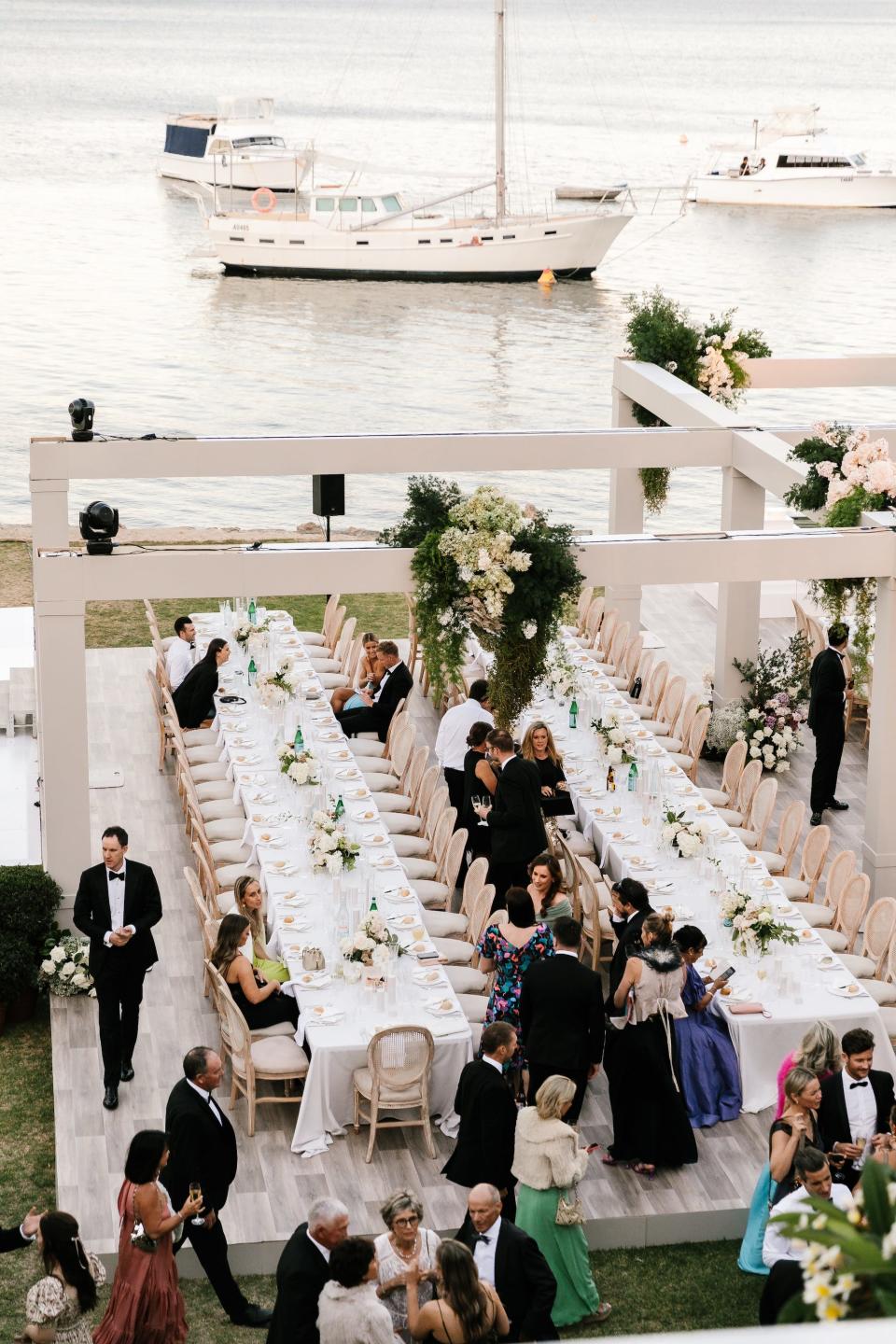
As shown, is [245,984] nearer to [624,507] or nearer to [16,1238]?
[16,1238]

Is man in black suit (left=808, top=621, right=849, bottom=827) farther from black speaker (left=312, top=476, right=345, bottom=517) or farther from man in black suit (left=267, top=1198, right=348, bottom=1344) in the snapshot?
man in black suit (left=267, top=1198, right=348, bottom=1344)

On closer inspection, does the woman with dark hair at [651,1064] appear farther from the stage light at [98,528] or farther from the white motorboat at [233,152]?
the white motorboat at [233,152]

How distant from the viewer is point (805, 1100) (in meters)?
7.84

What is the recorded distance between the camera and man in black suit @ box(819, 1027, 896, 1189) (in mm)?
8062

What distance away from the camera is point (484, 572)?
11.3 meters

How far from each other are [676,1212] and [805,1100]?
1.24 metres

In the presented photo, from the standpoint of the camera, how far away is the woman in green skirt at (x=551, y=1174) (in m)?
7.48

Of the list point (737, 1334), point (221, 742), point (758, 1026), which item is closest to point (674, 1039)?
point (758, 1026)

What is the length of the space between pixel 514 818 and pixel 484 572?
1.54m

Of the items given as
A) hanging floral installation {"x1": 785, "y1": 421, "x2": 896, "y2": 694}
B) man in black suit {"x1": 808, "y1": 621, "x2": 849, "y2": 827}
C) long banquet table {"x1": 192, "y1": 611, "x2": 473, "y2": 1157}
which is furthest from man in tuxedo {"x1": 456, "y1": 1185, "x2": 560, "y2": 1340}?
man in black suit {"x1": 808, "y1": 621, "x2": 849, "y2": 827}

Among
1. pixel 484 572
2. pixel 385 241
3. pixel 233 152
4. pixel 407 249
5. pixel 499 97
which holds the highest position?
pixel 499 97

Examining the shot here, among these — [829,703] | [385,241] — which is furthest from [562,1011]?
[385,241]

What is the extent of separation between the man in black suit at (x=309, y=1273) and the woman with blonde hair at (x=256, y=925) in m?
3.34

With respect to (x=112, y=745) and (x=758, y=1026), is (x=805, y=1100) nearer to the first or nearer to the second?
(x=758, y=1026)
